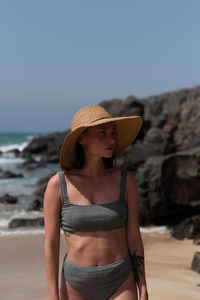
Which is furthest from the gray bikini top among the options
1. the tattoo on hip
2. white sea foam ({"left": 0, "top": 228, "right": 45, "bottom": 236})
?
white sea foam ({"left": 0, "top": 228, "right": 45, "bottom": 236})

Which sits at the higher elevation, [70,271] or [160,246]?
[70,271]

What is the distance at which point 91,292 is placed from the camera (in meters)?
2.35

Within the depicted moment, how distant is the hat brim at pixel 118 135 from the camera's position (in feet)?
8.07

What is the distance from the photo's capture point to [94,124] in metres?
2.38

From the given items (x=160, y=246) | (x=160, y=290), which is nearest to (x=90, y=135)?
(x=160, y=290)

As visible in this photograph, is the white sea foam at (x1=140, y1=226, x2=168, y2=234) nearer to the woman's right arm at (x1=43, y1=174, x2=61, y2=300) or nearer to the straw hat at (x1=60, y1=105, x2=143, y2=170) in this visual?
the straw hat at (x1=60, y1=105, x2=143, y2=170)

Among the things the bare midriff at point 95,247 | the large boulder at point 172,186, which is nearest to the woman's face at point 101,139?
the bare midriff at point 95,247

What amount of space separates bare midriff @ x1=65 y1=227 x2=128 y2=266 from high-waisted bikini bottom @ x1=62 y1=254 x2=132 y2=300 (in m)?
0.03

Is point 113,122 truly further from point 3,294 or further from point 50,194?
point 3,294

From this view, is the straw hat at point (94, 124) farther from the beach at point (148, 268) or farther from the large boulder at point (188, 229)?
the large boulder at point (188, 229)

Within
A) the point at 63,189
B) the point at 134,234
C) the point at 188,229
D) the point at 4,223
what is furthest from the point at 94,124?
the point at 4,223

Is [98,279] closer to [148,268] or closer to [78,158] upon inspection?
[78,158]

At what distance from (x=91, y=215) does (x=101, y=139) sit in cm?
44

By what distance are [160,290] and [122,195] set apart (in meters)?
2.76
